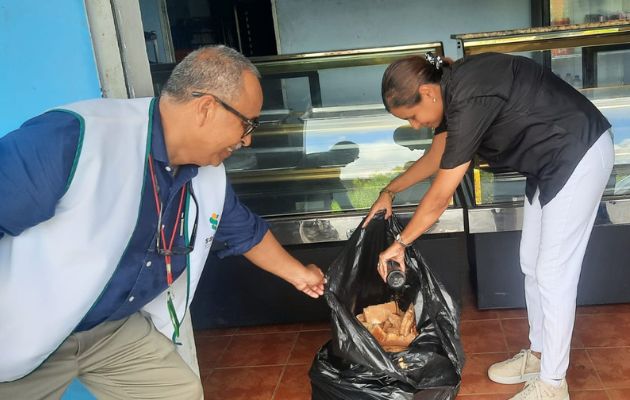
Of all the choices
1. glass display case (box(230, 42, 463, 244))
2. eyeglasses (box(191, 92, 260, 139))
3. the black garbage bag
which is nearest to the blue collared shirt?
eyeglasses (box(191, 92, 260, 139))

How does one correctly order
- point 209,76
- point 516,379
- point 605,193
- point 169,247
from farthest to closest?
point 605,193
point 516,379
point 169,247
point 209,76

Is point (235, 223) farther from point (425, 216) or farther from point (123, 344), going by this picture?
point (425, 216)

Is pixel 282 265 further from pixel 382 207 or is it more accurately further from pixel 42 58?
pixel 42 58

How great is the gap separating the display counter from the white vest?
1.61 meters

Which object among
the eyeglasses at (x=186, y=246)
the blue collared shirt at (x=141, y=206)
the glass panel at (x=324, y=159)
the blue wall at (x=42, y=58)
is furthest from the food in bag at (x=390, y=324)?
the blue wall at (x=42, y=58)

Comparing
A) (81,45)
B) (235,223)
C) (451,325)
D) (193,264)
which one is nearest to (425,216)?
(451,325)

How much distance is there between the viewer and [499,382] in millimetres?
2598

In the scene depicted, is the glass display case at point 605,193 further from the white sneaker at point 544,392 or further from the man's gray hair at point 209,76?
the man's gray hair at point 209,76

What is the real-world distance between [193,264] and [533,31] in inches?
80.1

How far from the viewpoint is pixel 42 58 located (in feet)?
6.28

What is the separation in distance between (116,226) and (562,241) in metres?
1.55

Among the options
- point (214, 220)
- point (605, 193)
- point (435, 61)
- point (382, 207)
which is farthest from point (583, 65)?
point (214, 220)

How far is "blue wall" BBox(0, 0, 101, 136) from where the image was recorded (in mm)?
1874

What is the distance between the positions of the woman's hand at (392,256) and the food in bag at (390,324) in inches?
5.4
